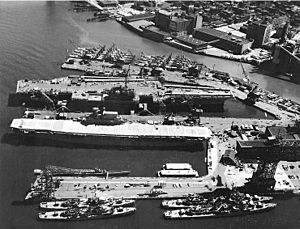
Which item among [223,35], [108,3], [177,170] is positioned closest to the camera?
[177,170]

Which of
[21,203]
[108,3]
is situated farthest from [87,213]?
[108,3]

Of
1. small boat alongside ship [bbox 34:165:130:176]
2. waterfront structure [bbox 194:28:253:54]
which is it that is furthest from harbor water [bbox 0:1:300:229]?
waterfront structure [bbox 194:28:253:54]

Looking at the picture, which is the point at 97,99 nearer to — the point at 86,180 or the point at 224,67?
the point at 86,180

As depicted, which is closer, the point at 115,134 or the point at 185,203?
the point at 185,203

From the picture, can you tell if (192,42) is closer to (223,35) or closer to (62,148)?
(223,35)

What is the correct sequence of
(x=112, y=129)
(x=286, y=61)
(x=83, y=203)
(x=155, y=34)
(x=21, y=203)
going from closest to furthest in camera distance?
(x=21, y=203) < (x=83, y=203) < (x=112, y=129) < (x=286, y=61) < (x=155, y=34)

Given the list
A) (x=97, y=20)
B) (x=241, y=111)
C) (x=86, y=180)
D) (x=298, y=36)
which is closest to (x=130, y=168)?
(x=86, y=180)
